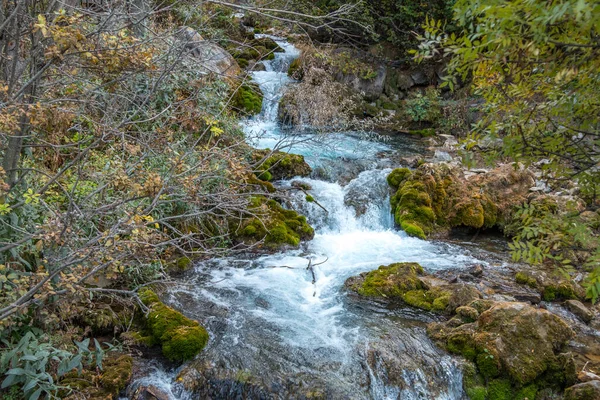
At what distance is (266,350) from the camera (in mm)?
5176

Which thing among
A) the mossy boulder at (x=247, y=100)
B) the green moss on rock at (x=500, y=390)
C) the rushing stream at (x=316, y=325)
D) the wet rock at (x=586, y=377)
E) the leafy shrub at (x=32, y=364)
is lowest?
the rushing stream at (x=316, y=325)

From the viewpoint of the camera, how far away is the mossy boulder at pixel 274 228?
7.90 m

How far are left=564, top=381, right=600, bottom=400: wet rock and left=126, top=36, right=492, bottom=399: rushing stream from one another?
3.70ft

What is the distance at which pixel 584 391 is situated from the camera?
454 cm

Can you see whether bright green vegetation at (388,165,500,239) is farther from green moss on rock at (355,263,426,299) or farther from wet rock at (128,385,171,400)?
wet rock at (128,385,171,400)

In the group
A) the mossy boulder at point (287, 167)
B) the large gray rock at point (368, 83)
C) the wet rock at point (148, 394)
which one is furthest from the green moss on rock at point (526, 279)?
the large gray rock at point (368, 83)

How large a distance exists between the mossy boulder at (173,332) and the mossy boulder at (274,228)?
→ 242 centimetres

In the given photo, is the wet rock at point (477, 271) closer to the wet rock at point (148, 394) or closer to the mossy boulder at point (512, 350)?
the mossy boulder at point (512, 350)

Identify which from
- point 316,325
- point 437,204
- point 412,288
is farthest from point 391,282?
point 437,204

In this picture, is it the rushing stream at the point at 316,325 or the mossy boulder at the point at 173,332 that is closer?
the rushing stream at the point at 316,325

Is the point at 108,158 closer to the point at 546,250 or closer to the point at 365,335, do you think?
the point at 365,335

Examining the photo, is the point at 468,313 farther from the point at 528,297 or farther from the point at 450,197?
the point at 450,197

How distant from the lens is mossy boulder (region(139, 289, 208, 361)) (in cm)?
488

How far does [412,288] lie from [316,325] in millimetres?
1773
